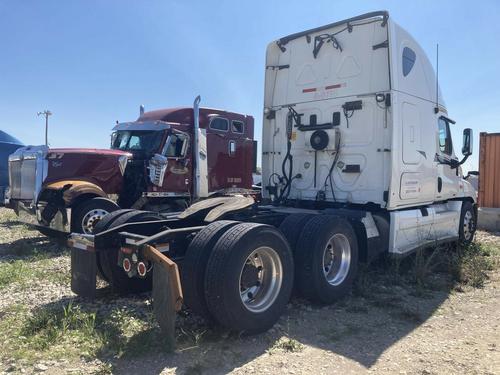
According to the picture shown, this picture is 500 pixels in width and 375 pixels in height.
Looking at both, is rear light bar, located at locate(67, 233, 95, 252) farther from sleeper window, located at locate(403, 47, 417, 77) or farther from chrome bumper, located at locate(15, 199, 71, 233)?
sleeper window, located at locate(403, 47, 417, 77)

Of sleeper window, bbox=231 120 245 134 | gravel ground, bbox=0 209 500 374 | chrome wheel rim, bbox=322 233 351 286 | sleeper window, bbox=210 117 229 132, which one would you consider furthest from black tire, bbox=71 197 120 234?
chrome wheel rim, bbox=322 233 351 286

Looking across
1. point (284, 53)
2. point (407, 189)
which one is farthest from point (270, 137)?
point (407, 189)

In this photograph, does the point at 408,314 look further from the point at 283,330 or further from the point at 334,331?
the point at 283,330

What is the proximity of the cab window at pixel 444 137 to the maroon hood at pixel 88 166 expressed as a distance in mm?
6286

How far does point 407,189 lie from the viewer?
6586 millimetres

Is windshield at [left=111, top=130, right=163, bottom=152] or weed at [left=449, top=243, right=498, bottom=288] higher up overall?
windshield at [left=111, top=130, right=163, bottom=152]

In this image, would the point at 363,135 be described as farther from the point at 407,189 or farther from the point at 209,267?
the point at 209,267

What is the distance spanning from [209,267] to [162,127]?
6627mm

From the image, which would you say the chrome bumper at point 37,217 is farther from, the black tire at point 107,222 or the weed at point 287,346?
the weed at point 287,346

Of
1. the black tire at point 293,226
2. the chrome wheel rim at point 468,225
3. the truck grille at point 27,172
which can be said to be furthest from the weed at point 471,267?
the truck grille at point 27,172

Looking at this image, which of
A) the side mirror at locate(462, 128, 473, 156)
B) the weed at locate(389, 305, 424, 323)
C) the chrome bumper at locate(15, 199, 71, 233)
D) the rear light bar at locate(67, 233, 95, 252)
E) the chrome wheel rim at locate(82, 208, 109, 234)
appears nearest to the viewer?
the rear light bar at locate(67, 233, 95, 252)

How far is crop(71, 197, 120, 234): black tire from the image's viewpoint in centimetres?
811

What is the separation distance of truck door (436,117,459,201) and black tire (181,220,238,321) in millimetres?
5004

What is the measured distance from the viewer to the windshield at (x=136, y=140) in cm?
997
